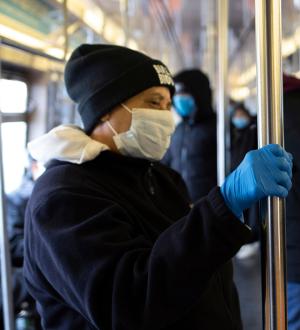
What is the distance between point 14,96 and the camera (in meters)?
3.63

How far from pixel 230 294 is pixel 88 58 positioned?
0.68m

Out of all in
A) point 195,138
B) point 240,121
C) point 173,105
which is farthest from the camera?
point 240,121

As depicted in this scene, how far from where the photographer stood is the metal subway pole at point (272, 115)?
27.2 inches

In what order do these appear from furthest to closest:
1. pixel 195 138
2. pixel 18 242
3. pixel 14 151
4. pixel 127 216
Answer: pixel 14 151
pixel 195 138
pixel 18 242
pixel 127 216

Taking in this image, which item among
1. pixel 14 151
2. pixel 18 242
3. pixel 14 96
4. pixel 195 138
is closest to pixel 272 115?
pixel 18 242

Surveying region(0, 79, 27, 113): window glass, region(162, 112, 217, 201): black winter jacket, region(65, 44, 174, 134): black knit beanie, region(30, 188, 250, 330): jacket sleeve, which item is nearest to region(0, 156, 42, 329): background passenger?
region(65, 44, 174, 134): black knit beanie

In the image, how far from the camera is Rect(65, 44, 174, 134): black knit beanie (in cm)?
109

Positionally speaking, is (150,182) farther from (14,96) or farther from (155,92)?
(14,96)

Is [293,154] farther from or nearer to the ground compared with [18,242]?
farther from the ground

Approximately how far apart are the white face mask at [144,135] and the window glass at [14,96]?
2.50 m

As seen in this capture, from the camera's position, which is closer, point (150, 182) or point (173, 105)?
point (150, 182)

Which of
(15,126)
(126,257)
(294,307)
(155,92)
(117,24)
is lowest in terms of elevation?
(294,307)

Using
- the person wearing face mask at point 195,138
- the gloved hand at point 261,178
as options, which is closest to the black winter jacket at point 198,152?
the person wearing face mask at point 195,138

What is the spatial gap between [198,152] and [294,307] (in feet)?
5.15
